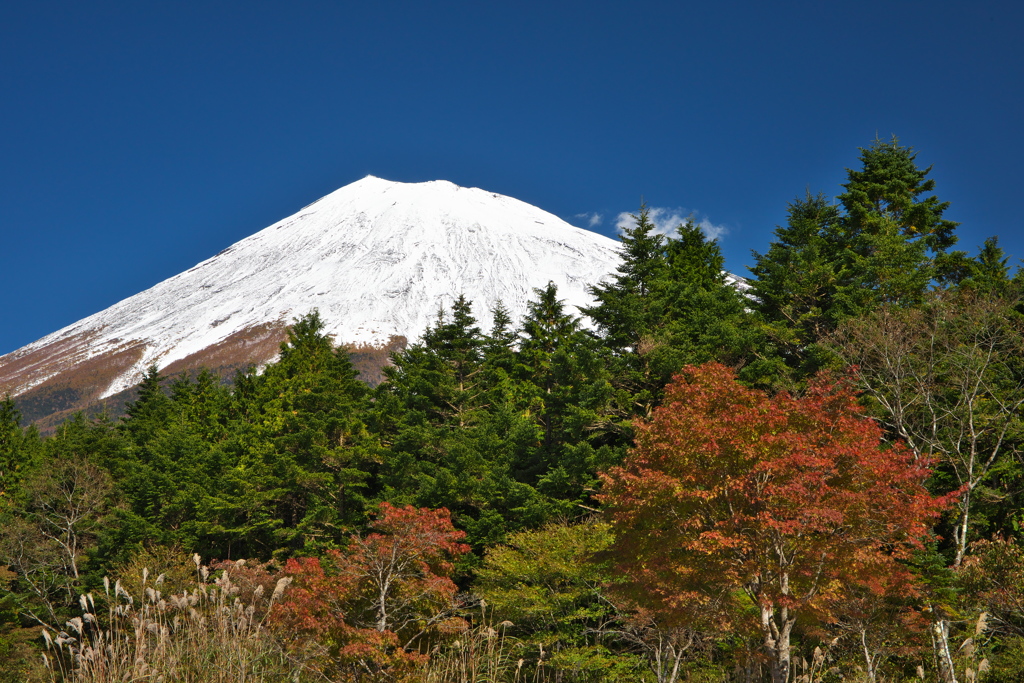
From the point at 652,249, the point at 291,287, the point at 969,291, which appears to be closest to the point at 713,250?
the point at 652,249

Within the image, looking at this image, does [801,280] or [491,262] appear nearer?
[801,280]

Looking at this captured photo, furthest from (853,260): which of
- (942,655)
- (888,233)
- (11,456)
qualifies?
(11,456)

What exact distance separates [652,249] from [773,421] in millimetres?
20478

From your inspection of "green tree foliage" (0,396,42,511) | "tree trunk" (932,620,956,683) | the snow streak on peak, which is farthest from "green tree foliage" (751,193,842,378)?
the snow streak on peak

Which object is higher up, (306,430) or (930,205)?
(930,205)

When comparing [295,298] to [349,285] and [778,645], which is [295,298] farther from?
[778,645]

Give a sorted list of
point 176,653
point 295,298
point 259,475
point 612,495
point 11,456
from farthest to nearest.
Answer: point 295,298
point 11,456
point 259,475
point 612,495
point 176,653

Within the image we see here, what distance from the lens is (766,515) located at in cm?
1014

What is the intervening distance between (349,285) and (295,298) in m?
15.0

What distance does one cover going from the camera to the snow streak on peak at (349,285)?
519 feet

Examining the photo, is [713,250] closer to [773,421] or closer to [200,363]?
[773,421]

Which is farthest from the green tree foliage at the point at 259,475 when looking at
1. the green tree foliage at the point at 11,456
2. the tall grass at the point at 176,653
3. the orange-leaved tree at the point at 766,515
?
the tall grass at the point at 176,653

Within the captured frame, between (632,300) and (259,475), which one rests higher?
(632,300)

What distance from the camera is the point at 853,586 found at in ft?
40.0
